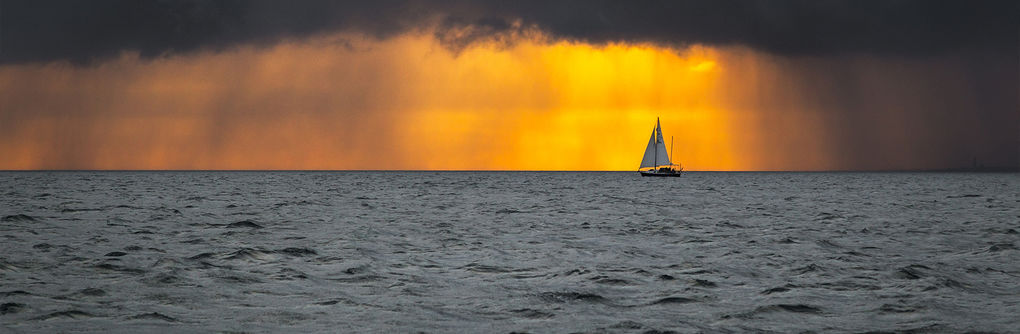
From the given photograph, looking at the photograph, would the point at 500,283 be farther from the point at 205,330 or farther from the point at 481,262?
the point at 205,330

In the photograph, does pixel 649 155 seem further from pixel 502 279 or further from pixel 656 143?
pixel 502 279

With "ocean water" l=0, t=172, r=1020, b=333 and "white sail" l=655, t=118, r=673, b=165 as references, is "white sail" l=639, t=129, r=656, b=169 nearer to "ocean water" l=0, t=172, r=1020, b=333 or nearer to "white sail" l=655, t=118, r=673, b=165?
"white sail" l=655, t=118, r=673, b=165

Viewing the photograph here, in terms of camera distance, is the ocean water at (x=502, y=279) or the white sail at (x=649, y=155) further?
the white sail at (x=649, y=155)

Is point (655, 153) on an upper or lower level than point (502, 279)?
upper

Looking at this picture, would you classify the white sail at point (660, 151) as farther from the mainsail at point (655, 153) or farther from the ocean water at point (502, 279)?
the ocean water at point (502, 279)

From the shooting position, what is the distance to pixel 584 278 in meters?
19.7

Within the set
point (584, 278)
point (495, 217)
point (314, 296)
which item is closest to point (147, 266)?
point (314, 296)

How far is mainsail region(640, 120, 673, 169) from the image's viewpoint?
581ft

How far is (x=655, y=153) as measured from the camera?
180 metres

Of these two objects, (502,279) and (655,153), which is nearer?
(502,279)

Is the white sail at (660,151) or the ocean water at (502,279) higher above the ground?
the white sail at (660,151)

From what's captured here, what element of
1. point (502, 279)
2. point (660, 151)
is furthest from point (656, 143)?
point (502, 279)

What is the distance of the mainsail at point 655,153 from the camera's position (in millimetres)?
177125

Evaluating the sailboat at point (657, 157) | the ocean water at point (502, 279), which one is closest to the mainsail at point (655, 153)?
the sailboat at point (657, 157)
